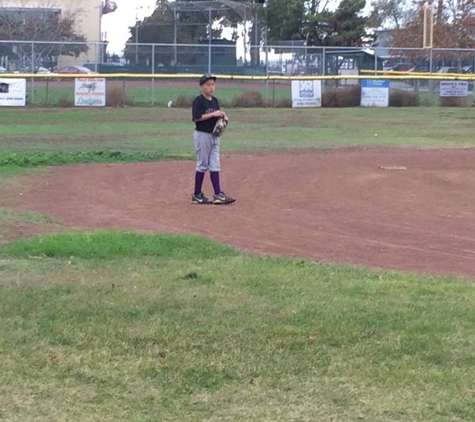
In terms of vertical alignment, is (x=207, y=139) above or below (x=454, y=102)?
below

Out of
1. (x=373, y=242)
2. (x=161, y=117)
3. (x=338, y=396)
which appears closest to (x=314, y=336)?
(x=338, y=396)

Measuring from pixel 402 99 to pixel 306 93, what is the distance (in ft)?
14.4

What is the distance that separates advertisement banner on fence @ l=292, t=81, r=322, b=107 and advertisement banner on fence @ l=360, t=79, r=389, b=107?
1901mm

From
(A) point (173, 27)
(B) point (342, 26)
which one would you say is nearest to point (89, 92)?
(B) point (342, 26)

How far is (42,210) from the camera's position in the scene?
11.2 metres

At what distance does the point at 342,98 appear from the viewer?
125ft

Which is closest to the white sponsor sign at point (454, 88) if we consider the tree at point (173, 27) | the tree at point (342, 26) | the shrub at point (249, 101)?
the shrub at point (249, 101)

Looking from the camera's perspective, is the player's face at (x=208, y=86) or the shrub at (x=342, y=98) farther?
the shrub at (x=342, y=98)

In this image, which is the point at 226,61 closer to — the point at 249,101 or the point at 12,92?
the point at 249,101

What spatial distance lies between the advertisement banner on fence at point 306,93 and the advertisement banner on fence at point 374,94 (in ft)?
6.24

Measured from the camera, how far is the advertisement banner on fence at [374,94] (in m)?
38.0

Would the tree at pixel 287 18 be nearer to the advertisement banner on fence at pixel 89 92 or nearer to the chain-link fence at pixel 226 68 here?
the chain-link fence at pixel 226 68

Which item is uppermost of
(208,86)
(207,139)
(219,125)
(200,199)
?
(208,86)

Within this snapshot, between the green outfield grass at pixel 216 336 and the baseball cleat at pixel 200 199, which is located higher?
the baseball cleat at pixel 200 199
